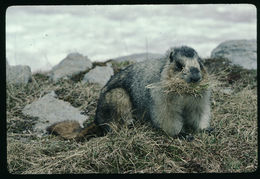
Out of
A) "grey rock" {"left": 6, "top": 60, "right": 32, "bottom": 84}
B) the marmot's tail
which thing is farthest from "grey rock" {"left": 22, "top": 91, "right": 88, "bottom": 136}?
"grey rock" {"left": 6, "top": 60, "right": 32, "bottom": 84}

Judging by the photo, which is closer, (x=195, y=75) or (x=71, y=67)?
(x=195, y=75)

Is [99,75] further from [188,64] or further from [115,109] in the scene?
[188,64]

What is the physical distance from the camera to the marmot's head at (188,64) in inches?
251

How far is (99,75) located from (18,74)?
262 centimetres

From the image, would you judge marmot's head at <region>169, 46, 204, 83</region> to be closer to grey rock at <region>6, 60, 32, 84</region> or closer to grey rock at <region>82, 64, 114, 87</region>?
grey rock at <region>82, 64, 114, 87</region>

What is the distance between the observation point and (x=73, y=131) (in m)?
7.93

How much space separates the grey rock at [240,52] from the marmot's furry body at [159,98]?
20.4 feet

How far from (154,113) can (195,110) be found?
2.74 feet

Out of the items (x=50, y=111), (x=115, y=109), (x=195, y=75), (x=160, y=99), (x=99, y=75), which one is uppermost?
(x=195, y=75)

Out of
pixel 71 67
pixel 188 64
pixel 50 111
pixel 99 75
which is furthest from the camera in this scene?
pixel 71 67

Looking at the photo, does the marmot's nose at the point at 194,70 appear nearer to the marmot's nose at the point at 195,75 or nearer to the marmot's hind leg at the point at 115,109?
the marmot's nose at the point at 195,75

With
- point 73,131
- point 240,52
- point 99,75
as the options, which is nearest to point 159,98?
point 73,131

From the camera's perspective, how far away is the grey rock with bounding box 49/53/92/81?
1273 centimetres

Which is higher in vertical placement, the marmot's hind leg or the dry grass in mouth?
the dry grass in mouth
